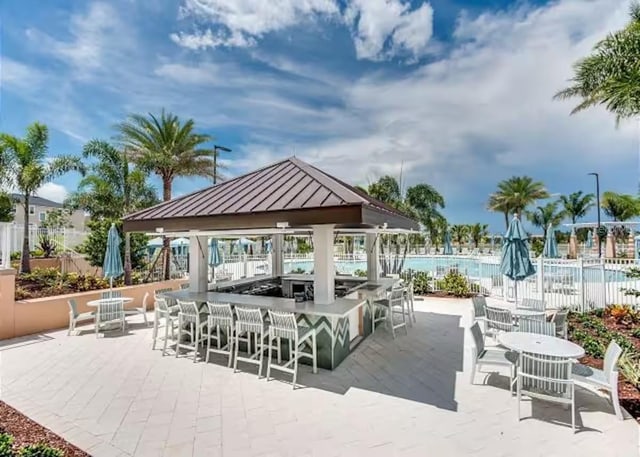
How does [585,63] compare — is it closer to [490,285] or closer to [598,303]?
[598,303]

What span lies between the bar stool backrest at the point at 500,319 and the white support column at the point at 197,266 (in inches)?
276

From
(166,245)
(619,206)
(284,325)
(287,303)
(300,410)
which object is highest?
(619,206)

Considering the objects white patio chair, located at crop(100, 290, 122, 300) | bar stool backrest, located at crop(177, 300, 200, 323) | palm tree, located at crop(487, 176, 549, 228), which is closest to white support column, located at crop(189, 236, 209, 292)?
bar stool backrest, located at crop(177, 300, 200, 323)

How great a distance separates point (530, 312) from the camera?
7359 millimetres

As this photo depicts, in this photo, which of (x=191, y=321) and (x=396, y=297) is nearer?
(x=191, y=321)

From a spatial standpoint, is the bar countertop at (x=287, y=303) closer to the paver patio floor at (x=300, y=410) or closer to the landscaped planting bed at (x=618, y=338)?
the paver patio floor at (x=300, y=410)

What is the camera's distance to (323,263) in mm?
6594

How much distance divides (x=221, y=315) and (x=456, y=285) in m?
11.1

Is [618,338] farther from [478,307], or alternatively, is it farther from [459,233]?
[459,233]

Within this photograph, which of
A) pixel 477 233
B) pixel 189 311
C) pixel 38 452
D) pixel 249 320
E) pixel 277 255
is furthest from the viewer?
pixel 477 233

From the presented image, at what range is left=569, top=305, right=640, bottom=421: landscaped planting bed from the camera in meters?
5.24

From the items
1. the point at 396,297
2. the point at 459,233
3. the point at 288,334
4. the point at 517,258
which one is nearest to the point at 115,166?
the point at 288,334

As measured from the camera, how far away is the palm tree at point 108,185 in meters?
14.3

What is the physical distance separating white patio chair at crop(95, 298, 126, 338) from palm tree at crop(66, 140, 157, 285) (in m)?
5.34
